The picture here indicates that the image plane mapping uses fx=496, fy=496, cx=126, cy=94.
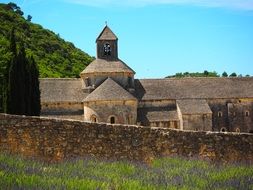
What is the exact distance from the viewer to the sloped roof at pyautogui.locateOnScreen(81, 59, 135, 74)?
154 feet

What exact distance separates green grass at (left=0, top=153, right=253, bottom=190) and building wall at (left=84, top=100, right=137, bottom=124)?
3078 cm

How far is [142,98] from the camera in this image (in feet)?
154

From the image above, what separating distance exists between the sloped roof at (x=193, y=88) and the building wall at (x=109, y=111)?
14.7ft

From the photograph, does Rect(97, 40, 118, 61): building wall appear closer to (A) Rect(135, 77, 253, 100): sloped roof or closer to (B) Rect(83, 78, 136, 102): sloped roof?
(A) Rect(135, 77, 253, 100): sloped roof

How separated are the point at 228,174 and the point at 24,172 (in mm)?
3862

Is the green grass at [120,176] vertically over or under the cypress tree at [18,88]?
under

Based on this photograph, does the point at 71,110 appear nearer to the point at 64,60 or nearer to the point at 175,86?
the point at 175,86

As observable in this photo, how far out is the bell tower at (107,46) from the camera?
49.9 m

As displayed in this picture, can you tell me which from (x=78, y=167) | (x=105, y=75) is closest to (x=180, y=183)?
(x=78, y=167)

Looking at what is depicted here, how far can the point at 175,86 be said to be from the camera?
50031 mm

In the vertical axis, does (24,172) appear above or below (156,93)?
below

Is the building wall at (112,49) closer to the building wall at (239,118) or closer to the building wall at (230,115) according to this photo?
the building wall at (230,115)

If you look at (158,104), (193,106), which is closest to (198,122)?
(193,106)

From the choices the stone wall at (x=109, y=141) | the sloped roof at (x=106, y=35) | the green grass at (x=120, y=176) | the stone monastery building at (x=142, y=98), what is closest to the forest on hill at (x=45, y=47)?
the sloped roof at (x=106, y=35)
